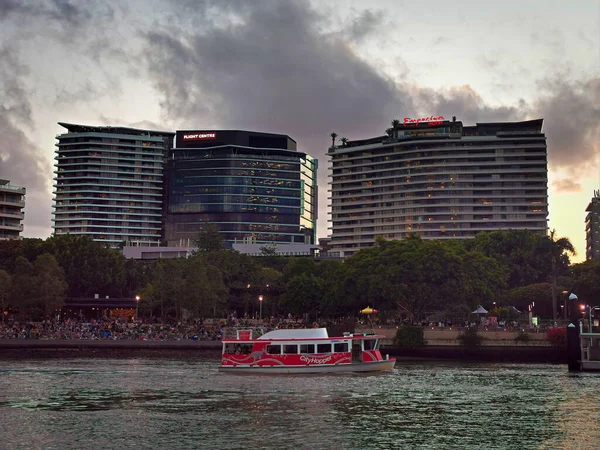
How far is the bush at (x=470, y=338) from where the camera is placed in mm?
110875

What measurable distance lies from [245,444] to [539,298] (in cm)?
12177

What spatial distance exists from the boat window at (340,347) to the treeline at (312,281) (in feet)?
148

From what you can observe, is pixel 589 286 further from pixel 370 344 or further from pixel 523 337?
pixel 370 344

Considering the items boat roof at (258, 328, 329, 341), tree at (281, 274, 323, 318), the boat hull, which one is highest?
tree at (281, 274, 323, 318)

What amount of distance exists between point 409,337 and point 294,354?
116 feet

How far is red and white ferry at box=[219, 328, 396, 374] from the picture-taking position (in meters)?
82.6

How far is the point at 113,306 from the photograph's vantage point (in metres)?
167

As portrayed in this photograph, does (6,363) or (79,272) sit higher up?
(79,272)

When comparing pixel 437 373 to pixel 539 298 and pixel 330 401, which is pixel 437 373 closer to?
pixel 330 401

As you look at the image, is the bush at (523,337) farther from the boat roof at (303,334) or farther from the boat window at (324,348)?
the boat roof at (303,334)

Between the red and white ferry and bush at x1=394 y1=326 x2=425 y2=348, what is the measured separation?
3056 centimetres

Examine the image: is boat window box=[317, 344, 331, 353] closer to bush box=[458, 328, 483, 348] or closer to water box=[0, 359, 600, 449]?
water box=[0, 359, 600, 449]

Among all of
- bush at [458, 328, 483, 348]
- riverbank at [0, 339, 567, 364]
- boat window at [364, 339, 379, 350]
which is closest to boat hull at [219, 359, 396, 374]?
boat window at [364, 339, 379, 350]

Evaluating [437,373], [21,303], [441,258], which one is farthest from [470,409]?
[21,303]
